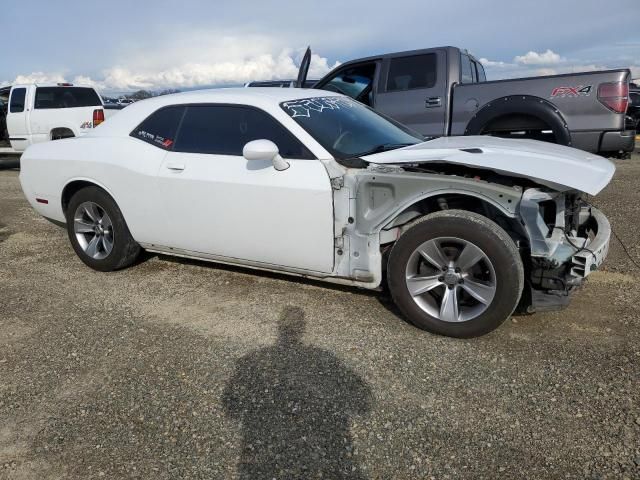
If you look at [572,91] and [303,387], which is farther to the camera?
[572,91]

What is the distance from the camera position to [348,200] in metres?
3.35

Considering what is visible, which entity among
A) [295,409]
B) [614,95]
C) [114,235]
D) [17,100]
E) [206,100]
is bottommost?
[295,409]

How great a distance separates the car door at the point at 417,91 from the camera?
22.8ft

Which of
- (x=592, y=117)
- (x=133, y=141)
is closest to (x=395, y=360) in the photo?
(x=133, y=141)

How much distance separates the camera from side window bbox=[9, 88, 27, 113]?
11.6 m

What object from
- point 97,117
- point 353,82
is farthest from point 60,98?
point 353,82

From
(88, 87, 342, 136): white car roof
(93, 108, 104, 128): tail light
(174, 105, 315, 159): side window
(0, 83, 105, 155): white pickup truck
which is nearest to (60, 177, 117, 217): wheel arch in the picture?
(88, 87, 342, 136): white car roof

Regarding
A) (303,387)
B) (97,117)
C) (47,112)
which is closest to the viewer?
(303,387)

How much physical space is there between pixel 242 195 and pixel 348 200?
80 cm

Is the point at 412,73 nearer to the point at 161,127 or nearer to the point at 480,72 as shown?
the point at 480,72

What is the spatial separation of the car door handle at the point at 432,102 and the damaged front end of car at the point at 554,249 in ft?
13.2

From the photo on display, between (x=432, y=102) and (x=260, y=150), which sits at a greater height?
(x=432, y=102)

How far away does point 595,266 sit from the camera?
9.81 feet

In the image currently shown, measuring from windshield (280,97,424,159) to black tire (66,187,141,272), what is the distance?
1.80 meters
